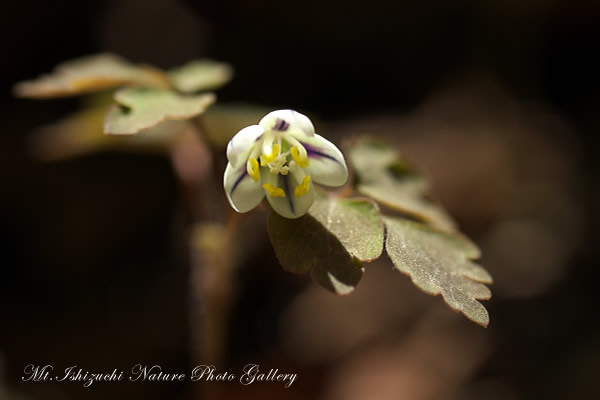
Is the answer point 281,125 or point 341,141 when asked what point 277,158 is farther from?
point 341,141

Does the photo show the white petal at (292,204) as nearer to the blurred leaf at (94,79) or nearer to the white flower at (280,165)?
the white flower at (280,165)

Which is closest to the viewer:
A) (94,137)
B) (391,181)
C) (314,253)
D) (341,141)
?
(314,253)

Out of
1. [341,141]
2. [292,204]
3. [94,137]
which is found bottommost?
[341,141]

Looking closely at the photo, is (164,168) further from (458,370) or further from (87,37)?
(458,370)

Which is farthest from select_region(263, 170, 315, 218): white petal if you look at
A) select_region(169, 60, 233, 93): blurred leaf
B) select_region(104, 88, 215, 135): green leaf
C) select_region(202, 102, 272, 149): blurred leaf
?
select_region(202, 102, 272, 149): blurred leaf

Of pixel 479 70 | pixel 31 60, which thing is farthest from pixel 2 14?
pixel 479 70

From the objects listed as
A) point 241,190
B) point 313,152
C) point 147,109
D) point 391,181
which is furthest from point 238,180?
point 391,181

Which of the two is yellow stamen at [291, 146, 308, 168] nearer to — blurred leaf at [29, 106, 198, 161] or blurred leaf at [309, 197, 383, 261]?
blurred leaf at [309, 197, 383, 261]
